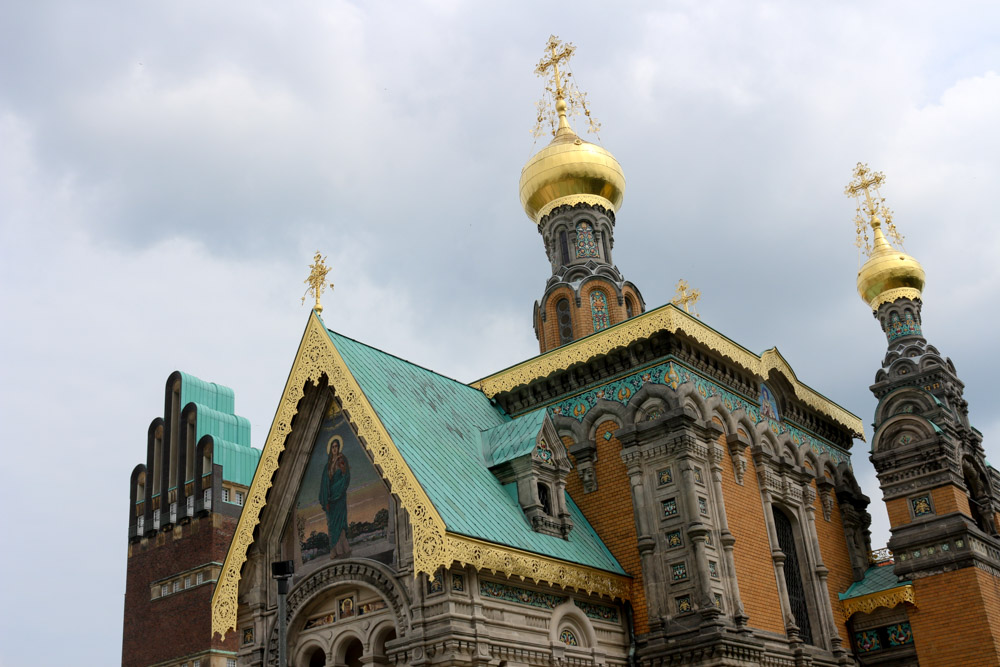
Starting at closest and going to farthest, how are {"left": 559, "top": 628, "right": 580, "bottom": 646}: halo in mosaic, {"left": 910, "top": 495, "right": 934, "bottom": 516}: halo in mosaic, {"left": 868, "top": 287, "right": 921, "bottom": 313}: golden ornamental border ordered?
{"left": 559, "top": 628, "right": 580, "bottom": 646}: halo in mosaic
{"left": 910, "top": 495, "right": 934, "bottom": 516}: halo in mosaic
{"left": 868, "top": 287, "right": 921, "bottom": 313}: golden ornamental border

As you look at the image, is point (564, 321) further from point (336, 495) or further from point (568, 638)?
point (568, 638)

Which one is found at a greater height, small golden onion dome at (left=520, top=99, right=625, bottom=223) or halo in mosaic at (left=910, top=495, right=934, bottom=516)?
small golden onion dome at (left=520, top=99, right=625, bottom=223)

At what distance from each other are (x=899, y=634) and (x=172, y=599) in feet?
84.7

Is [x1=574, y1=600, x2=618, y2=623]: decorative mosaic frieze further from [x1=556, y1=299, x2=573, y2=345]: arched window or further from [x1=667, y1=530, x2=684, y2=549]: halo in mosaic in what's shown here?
[x1=556, y1=299, x2=573, y2=345]: arched window

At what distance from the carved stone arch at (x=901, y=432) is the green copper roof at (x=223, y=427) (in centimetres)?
2422

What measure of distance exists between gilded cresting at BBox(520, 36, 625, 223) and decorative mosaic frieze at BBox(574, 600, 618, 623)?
1052cm

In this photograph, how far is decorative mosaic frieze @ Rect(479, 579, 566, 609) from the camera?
13771mm

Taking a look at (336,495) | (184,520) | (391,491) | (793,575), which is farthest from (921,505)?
(184,520)

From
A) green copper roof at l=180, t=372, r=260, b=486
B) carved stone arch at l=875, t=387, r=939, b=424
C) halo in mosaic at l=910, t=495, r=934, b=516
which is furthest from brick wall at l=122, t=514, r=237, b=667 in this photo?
halo in mosaic at l=910, t=495, r=934, b=516

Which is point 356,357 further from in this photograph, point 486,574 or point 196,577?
point 196,577

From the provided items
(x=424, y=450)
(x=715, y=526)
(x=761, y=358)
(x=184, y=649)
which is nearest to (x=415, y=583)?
(x=424, y=450)

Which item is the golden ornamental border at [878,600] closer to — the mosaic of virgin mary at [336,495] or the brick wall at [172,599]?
the mosaic of virgin mary at [336,495]

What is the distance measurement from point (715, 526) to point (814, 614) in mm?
3974

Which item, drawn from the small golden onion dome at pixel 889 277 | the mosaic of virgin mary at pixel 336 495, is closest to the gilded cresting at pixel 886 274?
the small golden onion dome at pixel 889 277
